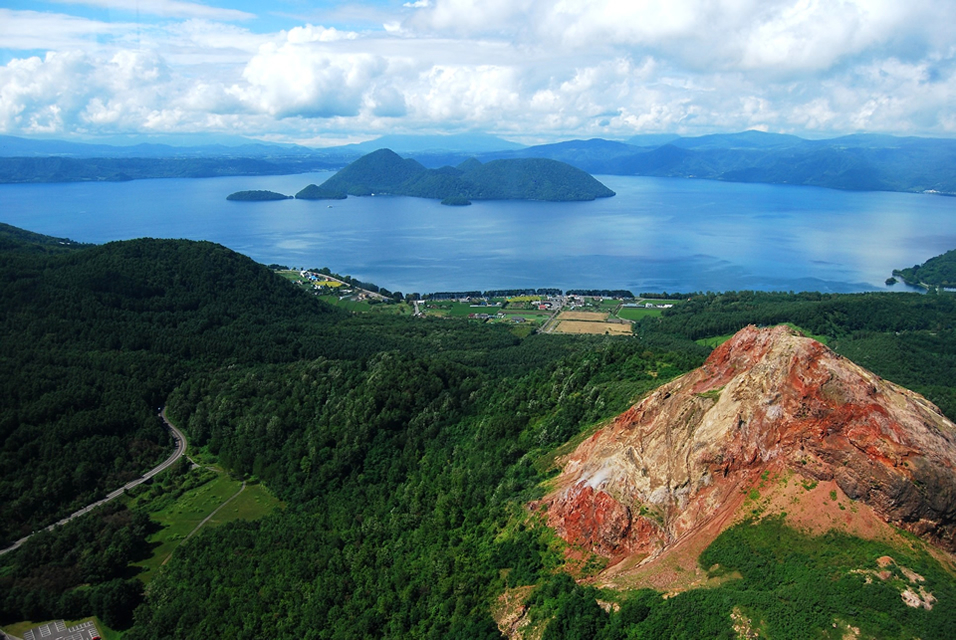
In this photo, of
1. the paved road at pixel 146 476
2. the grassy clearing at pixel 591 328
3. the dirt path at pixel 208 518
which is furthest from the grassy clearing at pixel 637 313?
the dirt path at pixel 208 518

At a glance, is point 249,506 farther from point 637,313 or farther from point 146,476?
point 637,313

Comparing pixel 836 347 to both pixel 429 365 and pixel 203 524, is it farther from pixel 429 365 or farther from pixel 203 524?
pixel 203 524

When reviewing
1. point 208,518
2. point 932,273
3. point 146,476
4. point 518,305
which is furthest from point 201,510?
point 932,273

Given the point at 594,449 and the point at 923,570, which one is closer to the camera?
the point at 923,570

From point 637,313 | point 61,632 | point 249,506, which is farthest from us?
point 637,313

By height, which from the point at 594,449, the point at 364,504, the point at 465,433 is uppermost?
the point at 594,449

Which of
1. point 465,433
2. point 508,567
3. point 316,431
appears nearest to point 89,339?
point 316,431

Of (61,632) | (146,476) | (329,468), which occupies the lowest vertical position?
(61,632)
